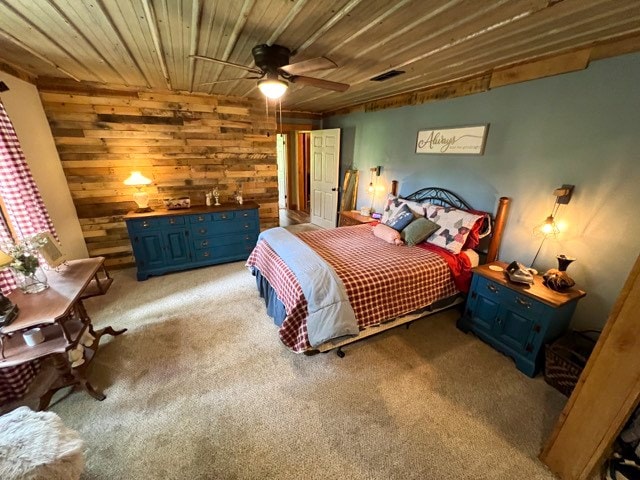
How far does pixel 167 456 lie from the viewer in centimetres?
151

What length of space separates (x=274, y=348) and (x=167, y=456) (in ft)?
3.30

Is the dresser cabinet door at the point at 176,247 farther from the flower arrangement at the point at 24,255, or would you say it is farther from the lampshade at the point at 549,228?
the lampshade at the point at 549,228

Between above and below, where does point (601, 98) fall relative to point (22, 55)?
below

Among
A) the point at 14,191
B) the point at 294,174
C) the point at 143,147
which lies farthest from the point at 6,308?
the point at 294,174

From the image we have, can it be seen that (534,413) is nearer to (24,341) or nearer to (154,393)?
(154,393)

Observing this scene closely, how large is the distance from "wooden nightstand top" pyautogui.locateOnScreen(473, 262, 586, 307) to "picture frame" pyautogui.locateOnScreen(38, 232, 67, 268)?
3.60 m

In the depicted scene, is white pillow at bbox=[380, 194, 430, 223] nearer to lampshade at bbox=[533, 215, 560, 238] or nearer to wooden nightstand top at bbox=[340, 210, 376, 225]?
wooden nightstand top at bbox=[340, 210, 376, 225]

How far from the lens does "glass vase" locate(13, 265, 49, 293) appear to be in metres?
1.80

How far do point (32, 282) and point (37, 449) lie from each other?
47.0 inches

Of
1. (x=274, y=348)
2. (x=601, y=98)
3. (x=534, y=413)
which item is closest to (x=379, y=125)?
(x=601, y=98)

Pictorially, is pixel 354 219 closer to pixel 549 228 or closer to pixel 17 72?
pixel 549 228

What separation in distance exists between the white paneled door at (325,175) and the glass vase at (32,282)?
4.28 m

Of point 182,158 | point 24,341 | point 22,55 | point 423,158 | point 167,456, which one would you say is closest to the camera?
point 167,456

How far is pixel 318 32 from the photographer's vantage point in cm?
168
